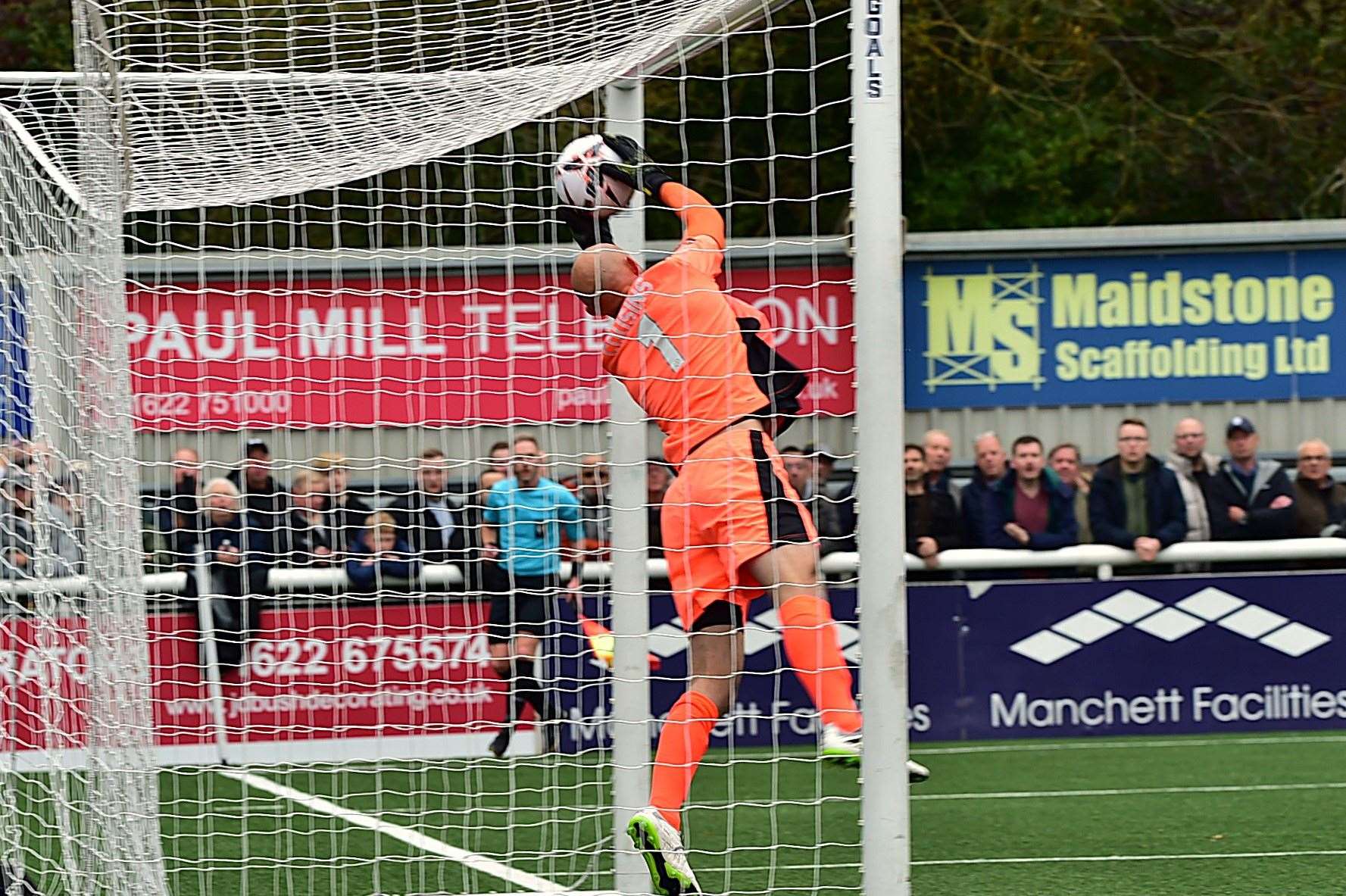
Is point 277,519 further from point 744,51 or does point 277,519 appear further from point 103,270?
point 744,51

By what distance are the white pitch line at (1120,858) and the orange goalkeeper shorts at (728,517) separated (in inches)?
74.0

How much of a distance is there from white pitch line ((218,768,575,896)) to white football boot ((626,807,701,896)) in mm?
989

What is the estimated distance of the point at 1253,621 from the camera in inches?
413

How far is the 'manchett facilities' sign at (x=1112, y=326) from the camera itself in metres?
12.5

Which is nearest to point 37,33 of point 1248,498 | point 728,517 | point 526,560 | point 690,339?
point 526,560

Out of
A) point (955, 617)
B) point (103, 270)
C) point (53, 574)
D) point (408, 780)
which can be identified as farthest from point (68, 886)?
point (955, 617)

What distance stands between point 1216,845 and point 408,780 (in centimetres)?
375

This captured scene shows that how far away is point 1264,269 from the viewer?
41.3ft

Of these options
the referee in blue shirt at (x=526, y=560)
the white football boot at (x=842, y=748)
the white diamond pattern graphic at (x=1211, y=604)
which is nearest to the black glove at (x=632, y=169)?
the white football boot at (x=842, y=748)

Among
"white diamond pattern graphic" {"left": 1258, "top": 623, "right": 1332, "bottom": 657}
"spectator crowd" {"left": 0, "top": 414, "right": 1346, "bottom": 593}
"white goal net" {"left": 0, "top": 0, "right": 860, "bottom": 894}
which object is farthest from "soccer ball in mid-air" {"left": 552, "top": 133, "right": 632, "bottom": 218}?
"white diamond pattern graphic" {"left": 1258, "top": 623, "right": 1332, "bottom": 657}

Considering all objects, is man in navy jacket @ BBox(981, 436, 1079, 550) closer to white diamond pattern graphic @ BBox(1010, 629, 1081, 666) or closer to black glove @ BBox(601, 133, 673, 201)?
white diamond pattern graphic @ BBox(1010, 629, 1081, 666)

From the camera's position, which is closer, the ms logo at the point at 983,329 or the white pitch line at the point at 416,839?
the white pitch line at the point at 416,839

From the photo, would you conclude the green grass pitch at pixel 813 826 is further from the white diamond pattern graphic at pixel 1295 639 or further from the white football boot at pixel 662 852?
the white diamond pattern graphic at pixel 1295 639

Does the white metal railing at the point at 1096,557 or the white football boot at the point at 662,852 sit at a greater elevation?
the white metal railing at the point at 1096,557
